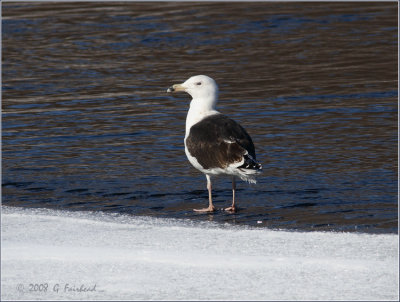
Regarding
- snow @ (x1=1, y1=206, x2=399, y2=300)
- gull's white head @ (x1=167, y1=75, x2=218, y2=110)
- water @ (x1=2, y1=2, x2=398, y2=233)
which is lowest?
water @ (x1=2, y1=2, x2=398, y2=233)

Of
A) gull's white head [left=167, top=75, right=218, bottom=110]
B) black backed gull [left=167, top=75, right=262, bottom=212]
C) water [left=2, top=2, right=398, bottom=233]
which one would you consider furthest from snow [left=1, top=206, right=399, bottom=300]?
→ gull's white head [left=167, top=75, right=218, bottom=110]

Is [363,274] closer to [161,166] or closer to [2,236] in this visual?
[2,236]

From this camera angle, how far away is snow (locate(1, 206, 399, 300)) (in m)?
5.55

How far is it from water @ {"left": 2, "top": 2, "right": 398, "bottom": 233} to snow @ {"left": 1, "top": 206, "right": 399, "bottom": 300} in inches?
40.3

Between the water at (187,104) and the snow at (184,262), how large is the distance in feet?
3.36

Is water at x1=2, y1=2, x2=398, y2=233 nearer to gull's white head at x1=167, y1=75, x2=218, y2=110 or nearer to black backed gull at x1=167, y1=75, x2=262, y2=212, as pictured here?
black backed gull at x1=167, y1=75, x2=262, y2=212

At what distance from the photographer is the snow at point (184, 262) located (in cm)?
555

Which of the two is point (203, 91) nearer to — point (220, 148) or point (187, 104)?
point (220, 148)

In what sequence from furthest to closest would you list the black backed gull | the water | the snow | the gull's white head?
the gull's white head < the water < the black backed gull < the snow

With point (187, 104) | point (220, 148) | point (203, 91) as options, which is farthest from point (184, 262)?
point (187, 104)

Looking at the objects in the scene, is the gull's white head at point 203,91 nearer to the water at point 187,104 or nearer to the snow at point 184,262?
the water at point 187,104

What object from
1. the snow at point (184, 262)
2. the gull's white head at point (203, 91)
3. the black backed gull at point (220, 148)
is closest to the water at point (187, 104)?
the black backed gull at point (220, 148)

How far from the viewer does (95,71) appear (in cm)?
1647

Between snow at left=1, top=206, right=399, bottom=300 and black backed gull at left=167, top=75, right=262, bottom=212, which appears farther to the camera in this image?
black backed gull at left=167, top=75, right=262, bottom=212
